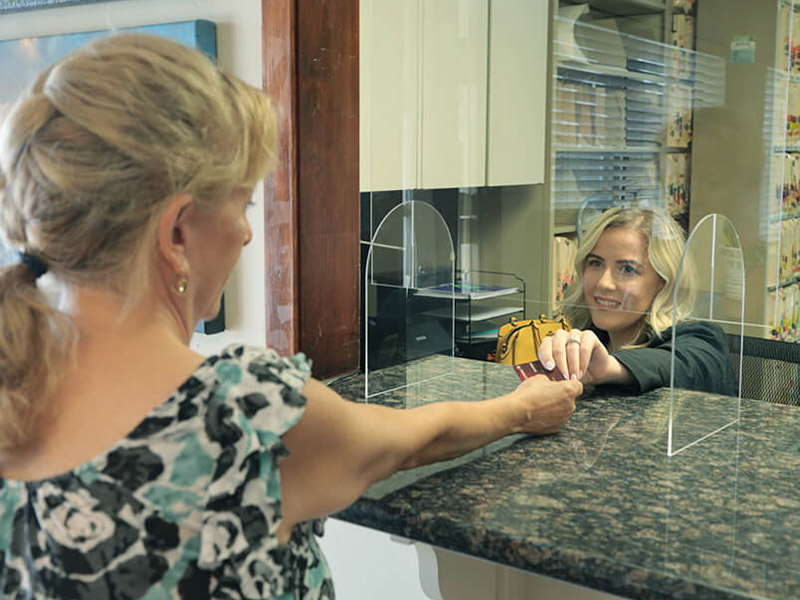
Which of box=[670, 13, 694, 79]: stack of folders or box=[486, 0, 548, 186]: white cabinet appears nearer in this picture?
box=[670, 13, 694, 79]: stack of folders

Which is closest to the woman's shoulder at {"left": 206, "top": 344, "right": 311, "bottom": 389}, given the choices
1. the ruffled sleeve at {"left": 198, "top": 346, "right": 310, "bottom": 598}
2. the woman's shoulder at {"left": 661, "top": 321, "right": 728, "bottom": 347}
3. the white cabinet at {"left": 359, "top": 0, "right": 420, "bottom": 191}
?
the ruffled sleeve at {"left": 198, "top": 346, "right": 310, "bottom": 598}

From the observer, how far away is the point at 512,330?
1.77 metres

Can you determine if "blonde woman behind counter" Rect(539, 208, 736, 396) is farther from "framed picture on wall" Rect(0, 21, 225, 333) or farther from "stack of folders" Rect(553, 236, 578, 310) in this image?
"framed picture on wall" Rect(0, 21, 225, 333)

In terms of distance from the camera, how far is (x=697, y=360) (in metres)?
1.34

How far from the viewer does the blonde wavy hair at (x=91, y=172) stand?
31.5 inches

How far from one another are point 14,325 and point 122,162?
7.6 inches

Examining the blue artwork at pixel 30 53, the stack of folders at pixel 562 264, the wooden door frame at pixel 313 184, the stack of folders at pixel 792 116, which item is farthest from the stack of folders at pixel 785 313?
the blue artwork at pixel 30 53

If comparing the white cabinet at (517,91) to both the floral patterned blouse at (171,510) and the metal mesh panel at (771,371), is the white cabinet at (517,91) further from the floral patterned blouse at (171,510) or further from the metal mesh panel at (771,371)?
the floral patterned blouse at (171,510)

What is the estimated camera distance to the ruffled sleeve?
0.79 metres

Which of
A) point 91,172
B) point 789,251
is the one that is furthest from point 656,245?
point 91,172

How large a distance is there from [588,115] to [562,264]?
0.90ft

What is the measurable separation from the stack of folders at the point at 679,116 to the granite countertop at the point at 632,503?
438mm

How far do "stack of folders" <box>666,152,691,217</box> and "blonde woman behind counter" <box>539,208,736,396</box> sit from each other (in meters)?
0.02

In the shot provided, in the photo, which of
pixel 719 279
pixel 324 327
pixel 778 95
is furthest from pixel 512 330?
pixel 778 95
